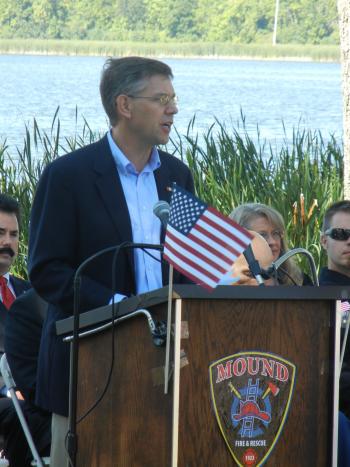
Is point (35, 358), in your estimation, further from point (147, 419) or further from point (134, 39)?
point (134, 39)

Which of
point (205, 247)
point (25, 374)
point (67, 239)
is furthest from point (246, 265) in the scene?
point (25, 374)

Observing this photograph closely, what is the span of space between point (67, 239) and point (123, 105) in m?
0.53

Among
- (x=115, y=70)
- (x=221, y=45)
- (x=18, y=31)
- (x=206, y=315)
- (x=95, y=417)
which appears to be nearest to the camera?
(x=206, y=315)

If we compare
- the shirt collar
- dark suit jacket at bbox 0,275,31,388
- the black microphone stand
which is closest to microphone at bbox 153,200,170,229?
the black microphone stand

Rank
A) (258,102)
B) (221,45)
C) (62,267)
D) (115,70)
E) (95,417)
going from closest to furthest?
(95,417), (62,267), (115,70), (258,102), (221,45)

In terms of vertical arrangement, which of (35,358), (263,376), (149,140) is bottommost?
(35,358)

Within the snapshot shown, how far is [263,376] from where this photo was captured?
321 centimetres

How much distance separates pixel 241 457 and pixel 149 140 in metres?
1.28

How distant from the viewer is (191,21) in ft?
218

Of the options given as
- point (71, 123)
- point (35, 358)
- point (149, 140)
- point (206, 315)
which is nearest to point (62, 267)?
point (149, 140)

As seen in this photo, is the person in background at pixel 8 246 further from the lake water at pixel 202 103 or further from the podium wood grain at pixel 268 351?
the lake water at pixel 202 103

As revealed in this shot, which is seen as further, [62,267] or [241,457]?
[62,267]

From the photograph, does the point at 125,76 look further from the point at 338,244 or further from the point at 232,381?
the point at 338,244

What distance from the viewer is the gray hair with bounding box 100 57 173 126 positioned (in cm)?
404
